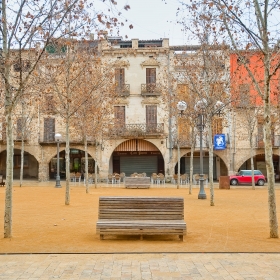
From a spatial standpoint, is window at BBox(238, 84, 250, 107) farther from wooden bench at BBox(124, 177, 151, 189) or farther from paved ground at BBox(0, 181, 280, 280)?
wooden bench at BBox(124, 177, 151, 189)

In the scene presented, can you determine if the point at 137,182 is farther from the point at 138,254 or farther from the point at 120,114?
the point at 138,254

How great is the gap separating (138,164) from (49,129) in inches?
→ 337

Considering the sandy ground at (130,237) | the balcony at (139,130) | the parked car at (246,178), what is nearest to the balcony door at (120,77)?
the balcony at (139,130)

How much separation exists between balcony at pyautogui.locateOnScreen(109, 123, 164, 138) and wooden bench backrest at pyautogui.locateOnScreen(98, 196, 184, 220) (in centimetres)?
2718

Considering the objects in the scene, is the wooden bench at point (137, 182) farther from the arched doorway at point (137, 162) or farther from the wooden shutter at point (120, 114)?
the arched doorway at point (137, 162)

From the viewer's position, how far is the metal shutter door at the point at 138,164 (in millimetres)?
38531

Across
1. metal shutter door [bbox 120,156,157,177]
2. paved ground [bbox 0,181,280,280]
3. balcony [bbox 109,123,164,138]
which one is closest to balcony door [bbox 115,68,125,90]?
balcony [bbox 109,123,164,138]

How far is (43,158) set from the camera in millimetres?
36750

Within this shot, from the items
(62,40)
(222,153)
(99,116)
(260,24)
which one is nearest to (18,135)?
(99,116)

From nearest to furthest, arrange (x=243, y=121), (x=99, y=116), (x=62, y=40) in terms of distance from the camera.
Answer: (x=62, y=40)
(x=99, y=116)
(x=243, y=121)
